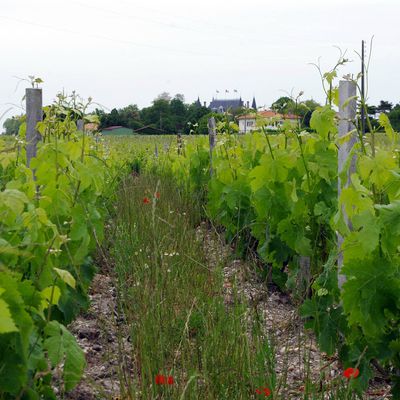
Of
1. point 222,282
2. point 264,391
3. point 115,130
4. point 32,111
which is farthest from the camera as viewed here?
point 115,130

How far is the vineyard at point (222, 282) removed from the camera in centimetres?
221

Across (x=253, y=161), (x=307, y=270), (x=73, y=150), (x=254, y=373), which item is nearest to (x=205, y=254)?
(x=253, y=161)

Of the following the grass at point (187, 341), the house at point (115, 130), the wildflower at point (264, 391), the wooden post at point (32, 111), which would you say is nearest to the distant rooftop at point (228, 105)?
the house at point (115, 130)

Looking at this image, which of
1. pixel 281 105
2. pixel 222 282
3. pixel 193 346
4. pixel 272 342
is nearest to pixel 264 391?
pixel 272 342

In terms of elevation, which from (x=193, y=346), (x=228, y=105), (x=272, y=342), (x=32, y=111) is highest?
(x=228, y=105)

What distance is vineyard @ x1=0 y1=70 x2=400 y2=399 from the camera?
2.21 m

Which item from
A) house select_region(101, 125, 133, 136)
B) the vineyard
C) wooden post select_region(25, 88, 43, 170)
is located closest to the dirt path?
the vineyard

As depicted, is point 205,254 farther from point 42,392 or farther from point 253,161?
point 42,392

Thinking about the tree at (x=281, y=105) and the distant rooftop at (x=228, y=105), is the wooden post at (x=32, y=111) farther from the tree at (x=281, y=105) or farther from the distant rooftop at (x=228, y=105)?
the distant rooftop at (x=228, y=105)

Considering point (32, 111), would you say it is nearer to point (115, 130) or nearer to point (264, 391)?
point (264, 391)

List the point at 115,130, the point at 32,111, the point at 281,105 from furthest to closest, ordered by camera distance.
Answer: the point at 115,130, the point at 281,105, the point at 32,111

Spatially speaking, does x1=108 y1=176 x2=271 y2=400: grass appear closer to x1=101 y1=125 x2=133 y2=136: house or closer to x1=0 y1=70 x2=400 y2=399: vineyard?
x1=0 y1=70 x2=400 y2=399: vineyard

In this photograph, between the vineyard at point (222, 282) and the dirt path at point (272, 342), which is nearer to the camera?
the vineyard at point (222, 282)

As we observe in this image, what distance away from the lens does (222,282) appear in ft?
13.8
